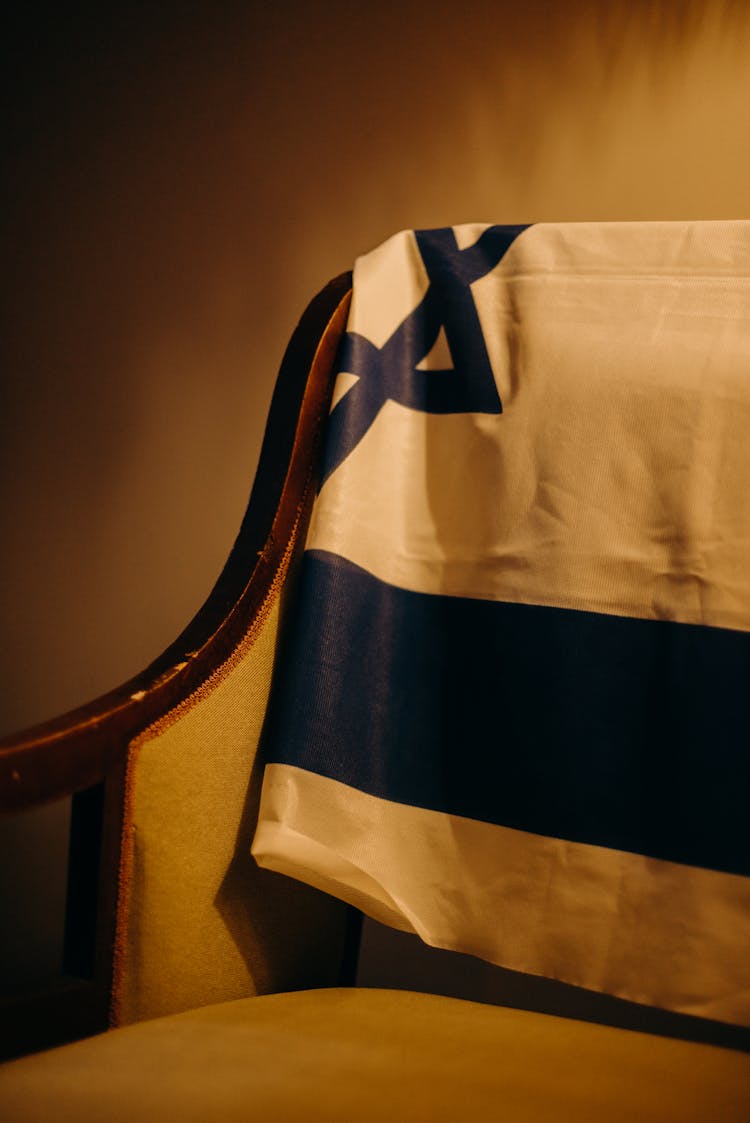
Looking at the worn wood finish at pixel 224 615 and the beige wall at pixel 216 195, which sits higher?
the beige wall at pixel 216 195

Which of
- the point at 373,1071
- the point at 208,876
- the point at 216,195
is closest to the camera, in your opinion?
the point at 373,1071

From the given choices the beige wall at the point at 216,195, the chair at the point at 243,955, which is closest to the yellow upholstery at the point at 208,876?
the chair at the point at 243,955

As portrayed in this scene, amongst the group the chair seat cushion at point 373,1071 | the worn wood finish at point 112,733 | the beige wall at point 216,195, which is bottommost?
the chair seat cushion at point 373,1071

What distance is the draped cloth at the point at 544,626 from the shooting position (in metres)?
0.54

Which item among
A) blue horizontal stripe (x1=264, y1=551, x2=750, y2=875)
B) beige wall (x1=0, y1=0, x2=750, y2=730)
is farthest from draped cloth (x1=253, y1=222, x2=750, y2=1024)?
beige wall (x1=0, y1=0, x2=750, y2=730)

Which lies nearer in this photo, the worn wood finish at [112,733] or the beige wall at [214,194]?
the worn wood finish at [112,733]

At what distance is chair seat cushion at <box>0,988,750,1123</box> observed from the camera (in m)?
0.39

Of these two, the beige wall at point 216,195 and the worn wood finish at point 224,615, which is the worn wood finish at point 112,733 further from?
the beige wall at point 216,195

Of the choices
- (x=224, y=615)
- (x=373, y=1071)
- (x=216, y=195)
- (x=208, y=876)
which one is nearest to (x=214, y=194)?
(x=216, y=195)

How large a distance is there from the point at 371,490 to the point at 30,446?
136cm

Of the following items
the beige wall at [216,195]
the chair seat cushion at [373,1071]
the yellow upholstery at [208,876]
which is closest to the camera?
the chair seat cushion at [373,1071]

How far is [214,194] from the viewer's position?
1.63 metres

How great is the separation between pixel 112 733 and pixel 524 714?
0.27 m

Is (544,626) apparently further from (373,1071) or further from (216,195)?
(216,195)
